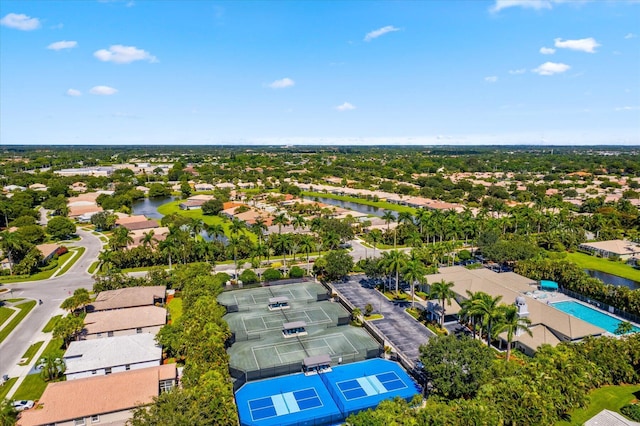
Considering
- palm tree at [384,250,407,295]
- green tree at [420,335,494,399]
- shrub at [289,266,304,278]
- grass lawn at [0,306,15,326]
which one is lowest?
grass lawn at [0,306,15,326]

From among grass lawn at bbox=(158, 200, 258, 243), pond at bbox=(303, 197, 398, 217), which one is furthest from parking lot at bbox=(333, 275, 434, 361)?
pond at bbox=(303, 197, 398, 217)

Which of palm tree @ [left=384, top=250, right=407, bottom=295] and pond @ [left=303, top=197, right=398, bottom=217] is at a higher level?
palm tree @ [left=384, top=250, right=407, bottom=295]

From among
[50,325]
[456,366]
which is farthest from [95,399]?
[456,366]

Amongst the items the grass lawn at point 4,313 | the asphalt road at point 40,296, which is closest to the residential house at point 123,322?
the asphalt road at point 40,296

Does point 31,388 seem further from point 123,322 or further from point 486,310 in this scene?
point 486,310

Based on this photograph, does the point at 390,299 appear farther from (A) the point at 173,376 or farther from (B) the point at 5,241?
(B) the point at 5,241

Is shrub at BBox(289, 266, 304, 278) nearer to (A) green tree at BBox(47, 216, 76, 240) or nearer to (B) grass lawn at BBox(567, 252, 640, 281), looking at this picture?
(B) grass lawn at BBox(567, 252, 640, 281)
